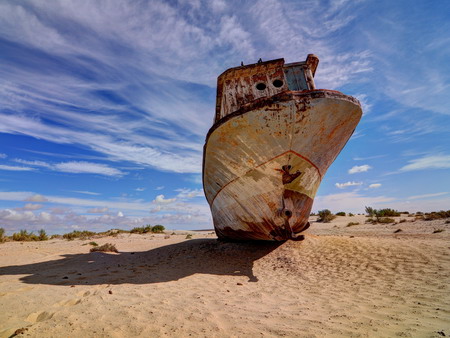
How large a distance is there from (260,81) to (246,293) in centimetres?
607

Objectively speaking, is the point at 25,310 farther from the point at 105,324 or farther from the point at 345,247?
the point at 345,247

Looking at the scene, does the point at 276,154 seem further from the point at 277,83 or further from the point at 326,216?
the point at 326,216

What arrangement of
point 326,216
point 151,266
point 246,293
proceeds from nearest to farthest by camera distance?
point 246,293 < point 151,266 < point 326,216

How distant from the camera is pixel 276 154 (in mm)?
5348

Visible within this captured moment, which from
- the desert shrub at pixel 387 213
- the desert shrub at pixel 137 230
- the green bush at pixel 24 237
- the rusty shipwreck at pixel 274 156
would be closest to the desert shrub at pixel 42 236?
the green bush at pixel 24 237

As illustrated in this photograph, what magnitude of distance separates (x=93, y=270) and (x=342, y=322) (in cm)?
596

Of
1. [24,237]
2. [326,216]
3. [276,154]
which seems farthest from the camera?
[326,216]

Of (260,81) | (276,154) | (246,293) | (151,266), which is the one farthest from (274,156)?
(151,266)

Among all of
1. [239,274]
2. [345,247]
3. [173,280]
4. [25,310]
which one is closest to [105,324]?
[25,310]

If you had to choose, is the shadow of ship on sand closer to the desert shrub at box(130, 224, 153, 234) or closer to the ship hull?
the ship hull

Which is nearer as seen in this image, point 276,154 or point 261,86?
point 276,154

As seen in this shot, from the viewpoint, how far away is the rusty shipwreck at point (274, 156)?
4.95m

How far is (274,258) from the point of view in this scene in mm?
6609

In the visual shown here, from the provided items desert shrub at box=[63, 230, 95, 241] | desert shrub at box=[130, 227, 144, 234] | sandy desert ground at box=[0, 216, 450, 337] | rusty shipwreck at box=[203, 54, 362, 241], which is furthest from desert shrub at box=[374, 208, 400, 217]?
desert shrub at box=[63, 230, 95, 241]
